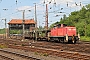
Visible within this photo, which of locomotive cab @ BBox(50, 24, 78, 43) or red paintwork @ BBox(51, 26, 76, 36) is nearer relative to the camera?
locomotive cab @ BBox(50, 24, 78, 43)

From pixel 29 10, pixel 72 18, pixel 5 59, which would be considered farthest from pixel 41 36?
pixel 72 18

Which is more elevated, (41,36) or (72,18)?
(72,18)

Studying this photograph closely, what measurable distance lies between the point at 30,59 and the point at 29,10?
102ft

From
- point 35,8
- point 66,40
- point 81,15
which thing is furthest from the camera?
point 81,15

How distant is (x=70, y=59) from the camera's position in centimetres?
1694

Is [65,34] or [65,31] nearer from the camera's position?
[65,34]

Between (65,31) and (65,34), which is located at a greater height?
(65,31)

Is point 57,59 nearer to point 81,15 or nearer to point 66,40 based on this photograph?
point 66,40

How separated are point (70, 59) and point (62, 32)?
1998 centimetres

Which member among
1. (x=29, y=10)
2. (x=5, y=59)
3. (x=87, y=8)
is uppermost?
(x=87, y=8)

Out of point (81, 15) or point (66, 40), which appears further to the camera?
point (81, 15)

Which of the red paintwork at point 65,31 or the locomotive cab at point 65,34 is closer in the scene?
the locomotive cab at point 65,34

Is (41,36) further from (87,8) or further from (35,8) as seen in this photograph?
(87,8)

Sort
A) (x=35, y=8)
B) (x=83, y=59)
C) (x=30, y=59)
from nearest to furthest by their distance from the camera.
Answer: (x=83, y=59), (x=30, y=59), (x=35, y=8)
